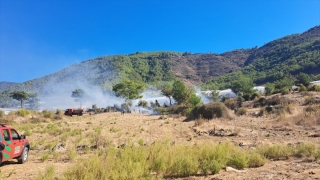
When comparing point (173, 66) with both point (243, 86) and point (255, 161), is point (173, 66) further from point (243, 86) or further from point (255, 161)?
point (255, 161)

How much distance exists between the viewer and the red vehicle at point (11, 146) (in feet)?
25.3

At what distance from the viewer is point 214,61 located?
18738 cm

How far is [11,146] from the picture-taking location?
8219 mm

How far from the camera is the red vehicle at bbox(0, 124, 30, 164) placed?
25.3 feet

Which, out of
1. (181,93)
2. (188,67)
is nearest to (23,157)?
(181,93)

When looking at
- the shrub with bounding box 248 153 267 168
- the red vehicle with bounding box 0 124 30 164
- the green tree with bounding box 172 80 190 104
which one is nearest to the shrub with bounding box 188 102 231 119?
the shrub with bounding box 248 153 267 168

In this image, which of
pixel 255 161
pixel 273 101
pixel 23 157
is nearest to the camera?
pixel 255 161

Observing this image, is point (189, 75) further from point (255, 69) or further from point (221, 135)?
point (221, 135)

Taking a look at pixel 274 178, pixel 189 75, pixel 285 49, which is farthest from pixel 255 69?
pixel 274 178

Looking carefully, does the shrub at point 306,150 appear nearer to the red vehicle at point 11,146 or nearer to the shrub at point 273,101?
the red vehicle at point 11,146

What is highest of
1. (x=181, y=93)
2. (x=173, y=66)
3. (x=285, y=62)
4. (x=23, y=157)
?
(x=173, y=66)

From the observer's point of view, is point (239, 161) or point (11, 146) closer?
point (239, 161)

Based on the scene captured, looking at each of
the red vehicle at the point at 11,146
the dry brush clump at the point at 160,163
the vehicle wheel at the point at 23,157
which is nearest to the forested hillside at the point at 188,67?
the dry brush clump at the point at 160,163

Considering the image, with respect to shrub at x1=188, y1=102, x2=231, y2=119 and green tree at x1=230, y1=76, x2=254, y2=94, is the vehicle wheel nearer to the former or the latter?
shrub at x1=188, y1=102, x2=231, y2=119
